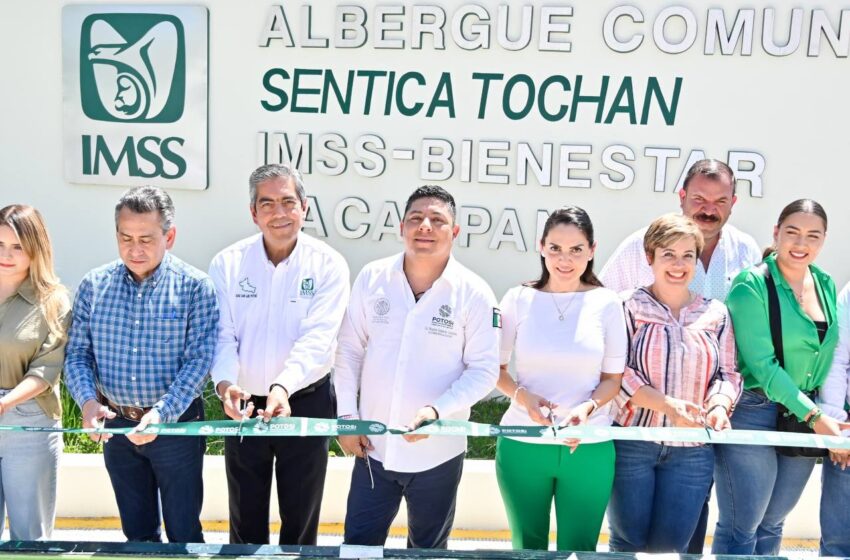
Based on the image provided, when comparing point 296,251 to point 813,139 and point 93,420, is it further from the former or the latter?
point 813,139

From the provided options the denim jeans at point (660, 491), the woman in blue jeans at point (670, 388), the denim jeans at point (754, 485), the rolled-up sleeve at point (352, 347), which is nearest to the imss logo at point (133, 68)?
the rolled-up sleeve at point (352, 347)

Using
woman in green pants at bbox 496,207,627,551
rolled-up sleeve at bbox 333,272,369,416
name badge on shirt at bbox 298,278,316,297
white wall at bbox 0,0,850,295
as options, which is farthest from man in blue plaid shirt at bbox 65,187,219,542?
Answer: white wall at bbox 0,0,850,295

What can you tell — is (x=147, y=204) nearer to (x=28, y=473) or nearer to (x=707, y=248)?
(x=28, y=473)

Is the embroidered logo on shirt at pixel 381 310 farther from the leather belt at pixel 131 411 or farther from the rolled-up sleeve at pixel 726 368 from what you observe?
the rolled-up sleeve at pixel 726 368

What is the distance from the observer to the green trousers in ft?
10.2

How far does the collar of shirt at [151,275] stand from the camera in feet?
10.4

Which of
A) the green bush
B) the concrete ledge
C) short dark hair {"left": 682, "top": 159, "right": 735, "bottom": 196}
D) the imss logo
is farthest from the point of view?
the imss logo

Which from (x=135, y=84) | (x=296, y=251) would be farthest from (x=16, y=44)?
(x=296, y=251)

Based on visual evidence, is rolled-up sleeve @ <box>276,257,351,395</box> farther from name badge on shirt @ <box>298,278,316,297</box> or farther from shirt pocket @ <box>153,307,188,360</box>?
shirt pocket @ <box>153,307,188,360</box>

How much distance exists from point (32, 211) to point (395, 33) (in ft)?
11.8

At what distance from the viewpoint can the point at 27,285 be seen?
327 cm

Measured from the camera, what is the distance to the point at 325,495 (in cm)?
472

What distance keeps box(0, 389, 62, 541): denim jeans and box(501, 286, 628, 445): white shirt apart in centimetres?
182

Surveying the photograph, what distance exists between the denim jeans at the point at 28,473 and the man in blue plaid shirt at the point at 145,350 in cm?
25
